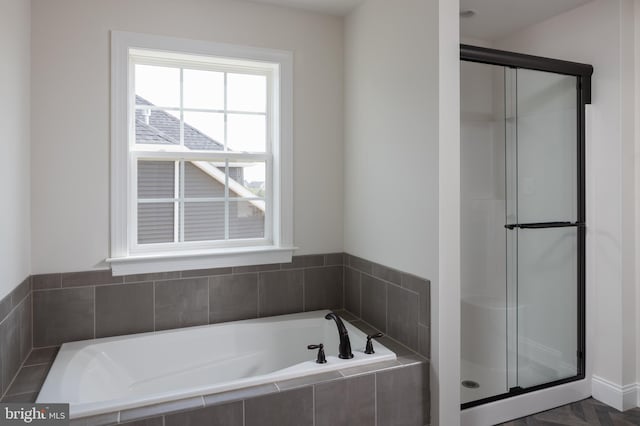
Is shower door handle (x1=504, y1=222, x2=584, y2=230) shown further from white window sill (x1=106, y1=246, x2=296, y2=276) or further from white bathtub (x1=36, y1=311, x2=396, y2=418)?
white window sill (x1=106, y1=246, x2=296, y2=276)

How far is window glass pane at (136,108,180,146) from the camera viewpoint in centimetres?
255

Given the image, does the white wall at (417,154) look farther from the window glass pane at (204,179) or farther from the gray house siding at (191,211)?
the window glass pane at (204,179)

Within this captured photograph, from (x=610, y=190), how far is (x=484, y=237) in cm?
82

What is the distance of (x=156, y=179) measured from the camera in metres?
2.58

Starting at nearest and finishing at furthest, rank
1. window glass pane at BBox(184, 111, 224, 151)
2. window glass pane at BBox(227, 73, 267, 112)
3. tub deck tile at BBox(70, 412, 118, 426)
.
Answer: tub deck tile at BBox(70, 412, 118, 426) < window glass pane at BBox(184, 111, 224, 151) < window glass pane at BBox(227, 73, 267, 112)

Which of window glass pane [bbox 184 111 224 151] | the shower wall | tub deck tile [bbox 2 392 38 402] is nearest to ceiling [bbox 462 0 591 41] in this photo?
the shower wall

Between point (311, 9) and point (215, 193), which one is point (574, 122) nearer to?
point (311, 9)

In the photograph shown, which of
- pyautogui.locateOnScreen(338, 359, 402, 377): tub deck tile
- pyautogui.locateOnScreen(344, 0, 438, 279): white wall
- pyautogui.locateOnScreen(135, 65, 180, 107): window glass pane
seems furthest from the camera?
pyautogui.locateOnScreen(135, 65, 180, 107): window glass pane

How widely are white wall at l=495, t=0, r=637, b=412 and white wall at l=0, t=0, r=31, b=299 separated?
3.21 meters

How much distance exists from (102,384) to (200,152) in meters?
1.43

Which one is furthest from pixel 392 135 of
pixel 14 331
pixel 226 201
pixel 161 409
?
pixel 14 331

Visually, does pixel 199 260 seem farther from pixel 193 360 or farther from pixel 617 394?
pixel 617 394

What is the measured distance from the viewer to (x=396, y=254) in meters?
2.35

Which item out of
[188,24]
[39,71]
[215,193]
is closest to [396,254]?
[215,193]
